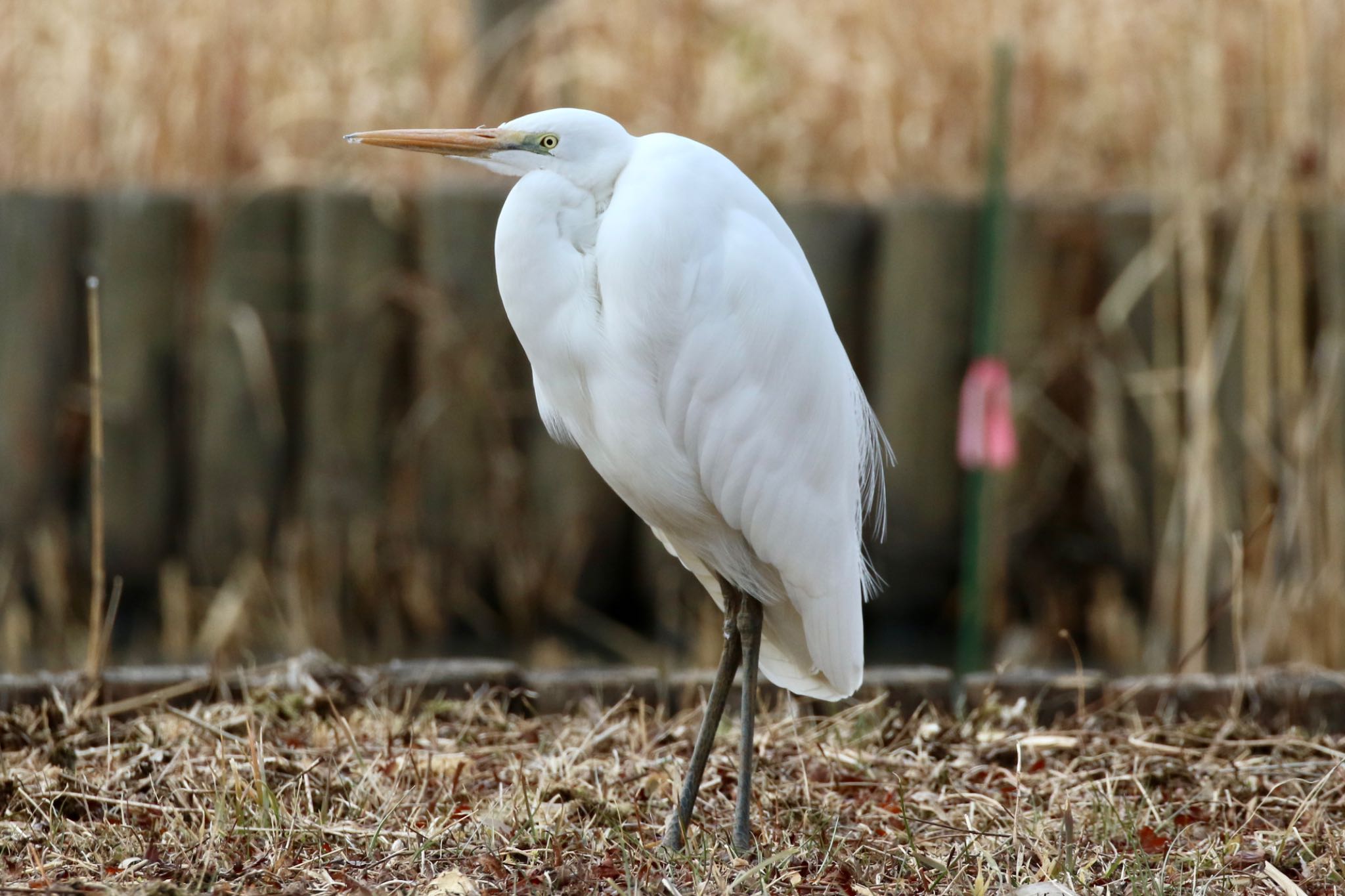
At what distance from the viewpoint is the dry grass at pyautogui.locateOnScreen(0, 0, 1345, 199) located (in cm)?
440

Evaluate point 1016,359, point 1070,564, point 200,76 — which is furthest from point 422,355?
point 1070,564

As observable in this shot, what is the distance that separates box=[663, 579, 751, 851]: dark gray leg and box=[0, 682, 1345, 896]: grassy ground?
0.04 metres

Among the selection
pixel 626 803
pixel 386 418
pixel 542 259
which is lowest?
pixel 626 803

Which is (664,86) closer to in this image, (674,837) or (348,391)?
(348,391)

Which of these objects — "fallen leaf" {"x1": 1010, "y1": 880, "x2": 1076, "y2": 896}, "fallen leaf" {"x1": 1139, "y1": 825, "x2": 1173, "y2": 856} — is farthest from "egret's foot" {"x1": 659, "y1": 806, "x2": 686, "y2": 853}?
"fallen leaf" {"x1": 1139, "y1": 825, "x2": 1173, "y2": 856}

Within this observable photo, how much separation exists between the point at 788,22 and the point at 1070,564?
2098 mm

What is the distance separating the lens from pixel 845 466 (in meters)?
2.07

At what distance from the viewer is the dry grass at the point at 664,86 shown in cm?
440

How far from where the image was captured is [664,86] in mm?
4660

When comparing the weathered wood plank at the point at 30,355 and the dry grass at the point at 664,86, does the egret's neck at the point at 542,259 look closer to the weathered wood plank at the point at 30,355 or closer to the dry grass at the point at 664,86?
the dry grass at the point at 664,86

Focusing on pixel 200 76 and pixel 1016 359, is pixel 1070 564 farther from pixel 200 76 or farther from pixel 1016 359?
pixel 200 76

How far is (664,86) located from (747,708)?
3052mm

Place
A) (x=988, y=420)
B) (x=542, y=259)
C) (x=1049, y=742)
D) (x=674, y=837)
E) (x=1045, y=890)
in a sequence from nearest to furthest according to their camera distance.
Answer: (x=1045, y=890) < (x=542, y=259) < (x=674, y=837) < (x=1049, y=742) < (x=988, y=420)

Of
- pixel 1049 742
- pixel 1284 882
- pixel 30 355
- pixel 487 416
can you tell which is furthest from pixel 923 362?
pixel 30 355
